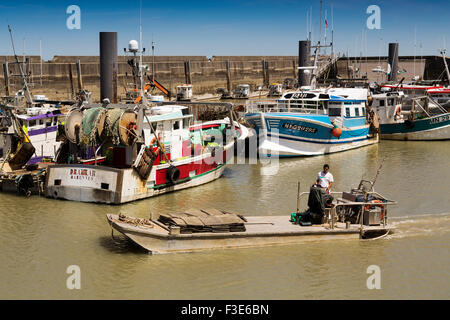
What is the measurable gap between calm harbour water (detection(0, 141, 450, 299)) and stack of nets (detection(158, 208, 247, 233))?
1.99 ft

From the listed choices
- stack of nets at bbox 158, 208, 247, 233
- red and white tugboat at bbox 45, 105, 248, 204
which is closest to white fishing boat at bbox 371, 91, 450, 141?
red and white tugboat at bbox 45, 105, 248, 204

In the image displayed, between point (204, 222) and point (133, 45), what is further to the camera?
point (133, 45)

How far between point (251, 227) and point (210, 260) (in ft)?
5.58

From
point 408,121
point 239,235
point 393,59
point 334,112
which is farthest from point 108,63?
point 393,59

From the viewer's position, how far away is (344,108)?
109 ft

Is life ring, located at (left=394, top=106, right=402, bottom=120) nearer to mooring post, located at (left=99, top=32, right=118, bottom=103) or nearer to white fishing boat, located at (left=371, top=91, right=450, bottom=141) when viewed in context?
white fishing boat, located at (left=371, top=91, right=450, bottom=141)

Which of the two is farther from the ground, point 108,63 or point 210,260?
point 108,63

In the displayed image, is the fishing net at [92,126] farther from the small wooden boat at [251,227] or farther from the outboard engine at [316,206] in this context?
the outboard engine at [316,206]

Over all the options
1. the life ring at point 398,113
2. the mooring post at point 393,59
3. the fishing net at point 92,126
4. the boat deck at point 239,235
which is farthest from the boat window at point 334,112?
the mooring post at point 393,59

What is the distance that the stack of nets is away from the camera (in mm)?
14820

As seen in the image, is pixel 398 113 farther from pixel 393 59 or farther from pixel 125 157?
pixel 125 157

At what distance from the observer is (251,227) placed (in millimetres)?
15758
